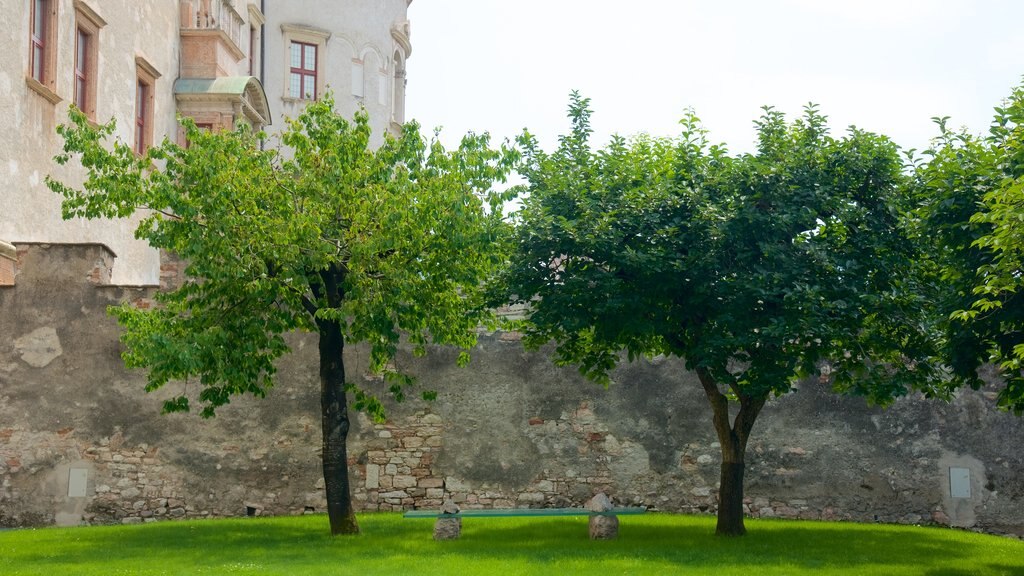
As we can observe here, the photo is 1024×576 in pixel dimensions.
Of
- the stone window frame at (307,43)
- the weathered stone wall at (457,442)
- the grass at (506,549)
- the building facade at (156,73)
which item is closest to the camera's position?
the grass at (506,549)

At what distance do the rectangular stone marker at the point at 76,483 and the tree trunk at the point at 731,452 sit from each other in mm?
8991

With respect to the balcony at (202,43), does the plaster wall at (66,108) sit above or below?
below

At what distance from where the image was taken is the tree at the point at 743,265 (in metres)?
15.2

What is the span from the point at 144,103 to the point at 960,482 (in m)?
17.4

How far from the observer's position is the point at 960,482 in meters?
18.8

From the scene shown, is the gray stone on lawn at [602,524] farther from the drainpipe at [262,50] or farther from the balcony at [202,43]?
the drainpipe at [262,50]

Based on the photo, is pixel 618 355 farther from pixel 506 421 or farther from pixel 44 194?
pixel 44 194

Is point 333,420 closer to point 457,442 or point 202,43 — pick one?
point 457,442

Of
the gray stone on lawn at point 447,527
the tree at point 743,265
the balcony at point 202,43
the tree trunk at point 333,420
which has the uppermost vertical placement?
the balcony at point 202,43

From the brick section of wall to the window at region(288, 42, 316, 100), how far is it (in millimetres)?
18584

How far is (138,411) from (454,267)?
5818 millimetres

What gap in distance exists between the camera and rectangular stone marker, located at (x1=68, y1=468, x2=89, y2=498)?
18.3 metres

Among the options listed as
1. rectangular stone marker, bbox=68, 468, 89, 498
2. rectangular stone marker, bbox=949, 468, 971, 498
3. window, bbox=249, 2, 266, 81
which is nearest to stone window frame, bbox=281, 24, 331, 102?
window, bbox=249, 2, 266, 81

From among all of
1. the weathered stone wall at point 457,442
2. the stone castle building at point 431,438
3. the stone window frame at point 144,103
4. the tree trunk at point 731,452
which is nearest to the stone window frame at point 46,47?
the stone castle building at point 431,438
